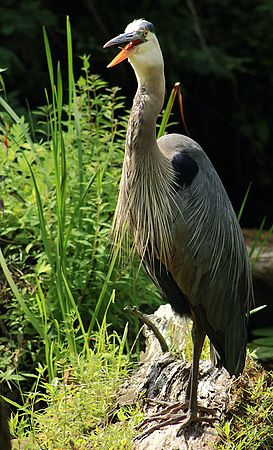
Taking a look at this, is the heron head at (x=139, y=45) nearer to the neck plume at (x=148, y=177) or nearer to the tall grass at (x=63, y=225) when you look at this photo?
the neck plume at (x=148, y=177)

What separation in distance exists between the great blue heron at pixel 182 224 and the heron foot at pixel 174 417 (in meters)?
0.02

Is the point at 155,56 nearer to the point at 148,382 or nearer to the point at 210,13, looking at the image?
the point at 148,382

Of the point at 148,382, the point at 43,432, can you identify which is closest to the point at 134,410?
the point at 148,382

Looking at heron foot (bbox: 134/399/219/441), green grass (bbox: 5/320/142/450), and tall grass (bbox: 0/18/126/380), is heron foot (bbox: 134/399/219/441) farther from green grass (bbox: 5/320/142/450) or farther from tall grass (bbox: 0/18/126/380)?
tall grass (bbox: 0/18/126/380)

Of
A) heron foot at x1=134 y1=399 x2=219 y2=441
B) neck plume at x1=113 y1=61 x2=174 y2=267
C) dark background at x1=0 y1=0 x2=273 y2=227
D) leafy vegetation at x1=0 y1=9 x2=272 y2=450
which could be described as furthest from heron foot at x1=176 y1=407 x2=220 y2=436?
dark background at x1=0 y1=0 x2=273 y2=227

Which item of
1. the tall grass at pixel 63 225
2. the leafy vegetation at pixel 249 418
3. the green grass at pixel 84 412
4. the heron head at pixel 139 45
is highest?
the heron head at pixel 139 45

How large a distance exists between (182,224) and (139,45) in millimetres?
723

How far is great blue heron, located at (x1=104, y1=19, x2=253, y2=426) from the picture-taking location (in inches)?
135

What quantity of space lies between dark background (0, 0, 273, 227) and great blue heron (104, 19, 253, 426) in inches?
136

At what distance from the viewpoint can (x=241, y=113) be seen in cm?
816

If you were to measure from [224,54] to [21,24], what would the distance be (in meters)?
1.95

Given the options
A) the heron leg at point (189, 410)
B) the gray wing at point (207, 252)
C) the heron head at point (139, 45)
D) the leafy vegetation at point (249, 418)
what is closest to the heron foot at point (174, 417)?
the heron leg at point (189, 410)

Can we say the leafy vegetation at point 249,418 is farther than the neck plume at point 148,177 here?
No

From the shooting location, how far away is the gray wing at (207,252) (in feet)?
11.5
